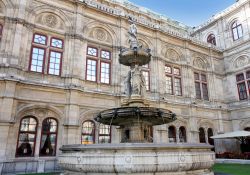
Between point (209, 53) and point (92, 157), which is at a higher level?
point (209, 53)

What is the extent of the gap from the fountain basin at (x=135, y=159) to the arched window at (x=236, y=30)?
19407 mm

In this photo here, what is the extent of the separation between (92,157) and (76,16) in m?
11.8

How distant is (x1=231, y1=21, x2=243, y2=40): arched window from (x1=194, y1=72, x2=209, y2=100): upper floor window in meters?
5.32

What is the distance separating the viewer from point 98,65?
1494 cm

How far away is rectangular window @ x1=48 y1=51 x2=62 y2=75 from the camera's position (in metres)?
13.3

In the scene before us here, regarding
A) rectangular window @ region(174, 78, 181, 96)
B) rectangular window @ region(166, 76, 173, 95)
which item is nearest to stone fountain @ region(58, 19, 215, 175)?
rectangular window @ region(166, 76, 173, 95)

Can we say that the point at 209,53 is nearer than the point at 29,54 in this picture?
No

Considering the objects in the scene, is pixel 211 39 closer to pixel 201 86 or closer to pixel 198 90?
pixel 201 86

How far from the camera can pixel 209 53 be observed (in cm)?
2159

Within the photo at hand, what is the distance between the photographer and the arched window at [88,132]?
1322cm

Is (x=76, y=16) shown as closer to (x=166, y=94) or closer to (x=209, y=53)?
(x=166, y=94)

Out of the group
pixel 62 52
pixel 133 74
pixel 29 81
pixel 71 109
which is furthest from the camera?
pixel 62 52

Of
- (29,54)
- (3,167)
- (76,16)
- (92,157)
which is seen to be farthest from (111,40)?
(92,157)

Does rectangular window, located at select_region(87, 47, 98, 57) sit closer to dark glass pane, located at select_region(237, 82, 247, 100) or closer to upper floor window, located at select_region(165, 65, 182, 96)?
upper floor window, located at select_region(165, 65, 182, 96)
